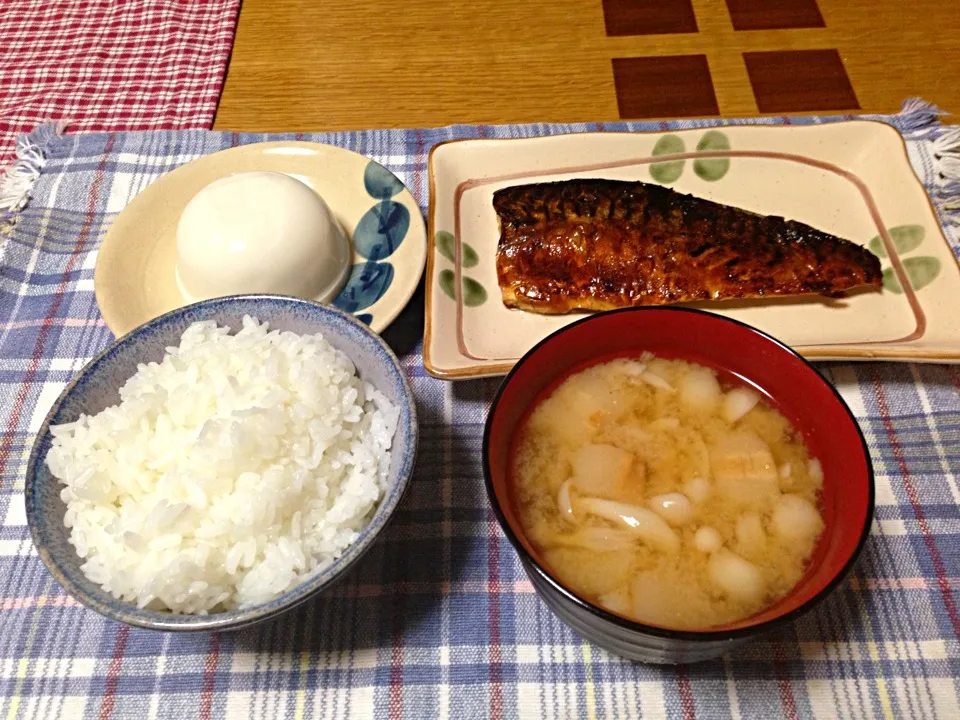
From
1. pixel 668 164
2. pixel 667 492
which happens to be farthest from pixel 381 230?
pixel 667 492

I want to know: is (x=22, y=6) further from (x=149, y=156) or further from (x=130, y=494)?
(x=130, y=494)

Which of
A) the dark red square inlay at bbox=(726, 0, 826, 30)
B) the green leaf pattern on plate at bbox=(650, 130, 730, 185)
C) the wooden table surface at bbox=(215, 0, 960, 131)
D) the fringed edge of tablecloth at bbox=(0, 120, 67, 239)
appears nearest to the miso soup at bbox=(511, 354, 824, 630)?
the green leaf pattern on plate at bbox=(650, 130, 730, 185)

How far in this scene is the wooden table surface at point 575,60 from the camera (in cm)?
194

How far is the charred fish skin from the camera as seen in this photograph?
1459mm

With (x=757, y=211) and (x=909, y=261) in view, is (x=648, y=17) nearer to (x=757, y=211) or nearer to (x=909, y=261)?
(x=757, y=211)

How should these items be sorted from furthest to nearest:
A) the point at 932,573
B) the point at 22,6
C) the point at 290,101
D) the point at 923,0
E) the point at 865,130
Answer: the point at 22,6, the point at 923,0, the point at 290,101, the point at 865,130, the point at 932,573

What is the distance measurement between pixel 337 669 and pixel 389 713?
10 centimetres

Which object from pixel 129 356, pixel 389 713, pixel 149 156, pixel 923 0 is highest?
pixel 923 0

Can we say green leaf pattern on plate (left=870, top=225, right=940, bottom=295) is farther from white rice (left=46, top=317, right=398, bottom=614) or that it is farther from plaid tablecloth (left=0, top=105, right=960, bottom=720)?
white rice (left=46, top=317, right=398, bottom=614)

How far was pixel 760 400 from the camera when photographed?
3.55 feet

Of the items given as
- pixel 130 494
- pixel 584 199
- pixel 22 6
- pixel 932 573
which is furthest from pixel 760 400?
pixel 22 6

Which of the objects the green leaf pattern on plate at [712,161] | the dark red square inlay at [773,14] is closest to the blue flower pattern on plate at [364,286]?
the green leaf pattern on plate at [712,161]

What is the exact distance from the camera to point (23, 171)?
179 cm

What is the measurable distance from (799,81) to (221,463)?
6.07ft
